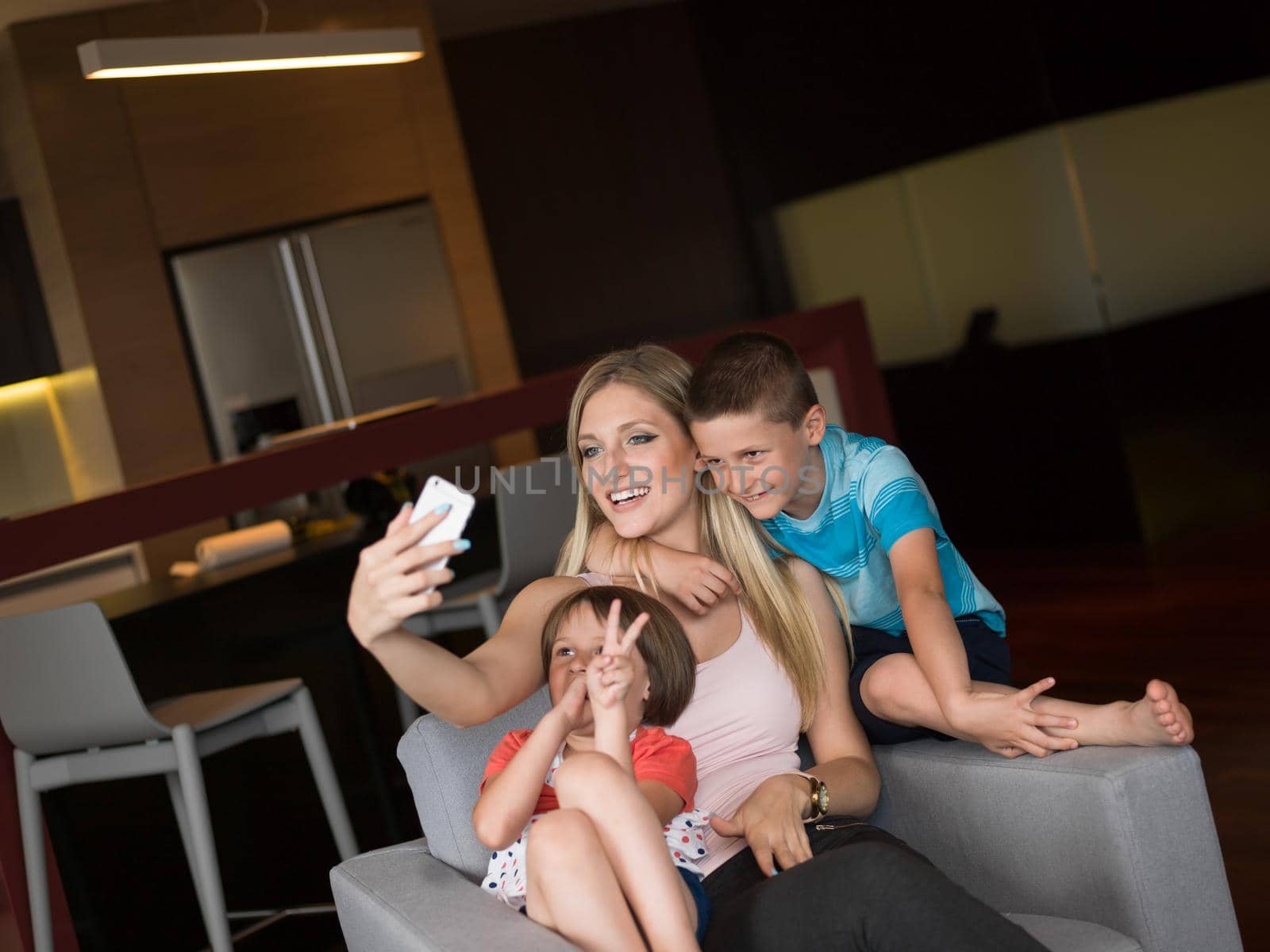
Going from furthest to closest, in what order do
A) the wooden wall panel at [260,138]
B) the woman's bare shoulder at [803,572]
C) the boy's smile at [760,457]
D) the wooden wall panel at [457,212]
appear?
the wooden wall panel at [457,212], the wooden wall panel at [260,138], the woman's bare shoulder at [803,572], the boy's smile at [760,457]

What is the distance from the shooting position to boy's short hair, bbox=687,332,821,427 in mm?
1812

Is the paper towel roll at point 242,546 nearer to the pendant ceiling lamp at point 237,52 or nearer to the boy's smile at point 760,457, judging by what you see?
the pendant ceiling lamp at point 237,52

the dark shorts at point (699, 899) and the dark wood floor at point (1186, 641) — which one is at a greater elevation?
the dark shorts at point (699, 899)

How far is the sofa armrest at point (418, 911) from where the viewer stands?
1.40 meters

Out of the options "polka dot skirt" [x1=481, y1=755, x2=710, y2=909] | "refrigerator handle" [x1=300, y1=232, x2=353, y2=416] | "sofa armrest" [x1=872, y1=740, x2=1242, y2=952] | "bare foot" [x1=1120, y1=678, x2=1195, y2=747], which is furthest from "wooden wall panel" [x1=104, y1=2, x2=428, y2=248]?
"bare foot" [x1=1120, y1=678, x2=1195, y2=747]

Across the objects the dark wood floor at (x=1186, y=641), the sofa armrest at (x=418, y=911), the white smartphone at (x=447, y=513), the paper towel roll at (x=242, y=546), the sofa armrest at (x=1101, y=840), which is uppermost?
the white smartphone at (x=447, y=513)

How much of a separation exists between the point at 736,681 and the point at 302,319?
11.7ft

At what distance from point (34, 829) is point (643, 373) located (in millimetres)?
1560

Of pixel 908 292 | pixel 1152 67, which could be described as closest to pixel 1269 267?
pixel 1152 67

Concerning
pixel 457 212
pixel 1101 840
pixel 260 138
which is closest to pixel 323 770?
pixel 1101 840

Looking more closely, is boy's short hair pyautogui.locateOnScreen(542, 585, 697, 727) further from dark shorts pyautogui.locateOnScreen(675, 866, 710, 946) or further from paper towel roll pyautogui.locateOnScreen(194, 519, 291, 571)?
paper towel roll pyautogui.locateOnScreen(194, 519, 291, 571)

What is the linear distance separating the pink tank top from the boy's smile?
0.67 feet

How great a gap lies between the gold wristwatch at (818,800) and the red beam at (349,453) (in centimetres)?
171

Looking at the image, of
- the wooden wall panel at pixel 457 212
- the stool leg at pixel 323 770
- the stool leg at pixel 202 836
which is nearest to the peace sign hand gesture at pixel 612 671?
the stool leg at pixel 202 836
